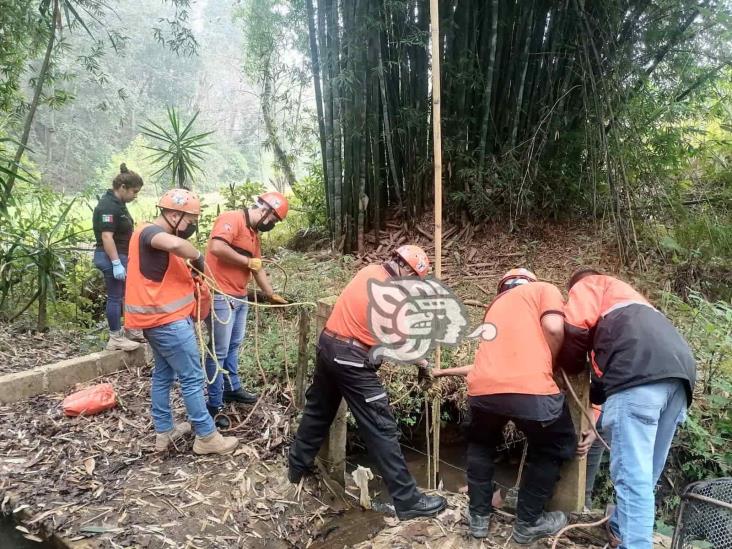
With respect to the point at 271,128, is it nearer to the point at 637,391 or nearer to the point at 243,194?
the point at 243,194

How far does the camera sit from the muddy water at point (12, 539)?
2.68 m

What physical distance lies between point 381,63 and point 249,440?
4.00 meters

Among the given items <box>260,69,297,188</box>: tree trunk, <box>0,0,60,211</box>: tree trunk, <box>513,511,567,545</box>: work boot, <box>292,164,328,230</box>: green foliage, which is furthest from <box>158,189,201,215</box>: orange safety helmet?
<box>260,69,297,188</box>: tree trunk

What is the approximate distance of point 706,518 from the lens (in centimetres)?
209

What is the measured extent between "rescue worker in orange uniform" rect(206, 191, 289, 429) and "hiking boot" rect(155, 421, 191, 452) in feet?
0.74

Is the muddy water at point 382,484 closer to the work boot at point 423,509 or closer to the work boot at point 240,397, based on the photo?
the work boot at point 423,509

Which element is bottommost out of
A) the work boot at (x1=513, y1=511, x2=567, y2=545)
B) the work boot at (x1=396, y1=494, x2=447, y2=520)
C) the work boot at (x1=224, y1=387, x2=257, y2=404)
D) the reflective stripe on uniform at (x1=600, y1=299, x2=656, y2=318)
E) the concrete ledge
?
the work boot at (x1=396, y1=494, x2=447, y2=520)

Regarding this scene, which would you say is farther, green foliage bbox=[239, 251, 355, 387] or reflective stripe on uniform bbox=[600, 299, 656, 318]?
green foliage bbox=[239, 251, 355, 387]

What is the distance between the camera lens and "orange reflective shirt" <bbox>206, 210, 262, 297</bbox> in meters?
3.30

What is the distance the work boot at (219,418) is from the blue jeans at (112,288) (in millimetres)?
1487

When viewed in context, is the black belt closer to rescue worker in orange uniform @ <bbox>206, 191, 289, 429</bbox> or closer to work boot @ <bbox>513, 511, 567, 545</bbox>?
rescue worker in orange uniform @ <bbox>206, 191, 289, 429</bbox>

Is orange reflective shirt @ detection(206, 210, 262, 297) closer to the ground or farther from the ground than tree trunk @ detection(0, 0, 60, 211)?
closer to the ground

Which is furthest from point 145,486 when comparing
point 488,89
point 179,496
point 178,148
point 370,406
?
point 488,89

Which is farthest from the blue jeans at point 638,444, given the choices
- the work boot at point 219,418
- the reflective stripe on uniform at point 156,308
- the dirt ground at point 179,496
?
the work boot at point 219,418
